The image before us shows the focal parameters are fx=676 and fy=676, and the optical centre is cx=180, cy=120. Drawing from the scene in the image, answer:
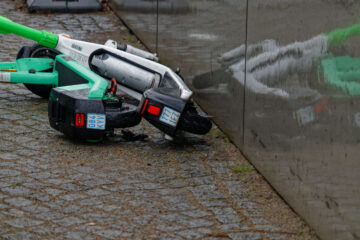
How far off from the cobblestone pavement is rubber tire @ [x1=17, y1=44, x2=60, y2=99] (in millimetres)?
331

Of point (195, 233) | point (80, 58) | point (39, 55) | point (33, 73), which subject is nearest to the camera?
point (195, 233)

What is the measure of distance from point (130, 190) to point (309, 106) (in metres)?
1.20

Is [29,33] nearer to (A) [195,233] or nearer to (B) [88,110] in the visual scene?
(B) [88,110]

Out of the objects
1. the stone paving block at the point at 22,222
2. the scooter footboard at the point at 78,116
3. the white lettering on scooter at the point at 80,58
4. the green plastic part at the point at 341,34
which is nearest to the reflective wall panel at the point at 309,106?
the green plastic part at the point at 341,34

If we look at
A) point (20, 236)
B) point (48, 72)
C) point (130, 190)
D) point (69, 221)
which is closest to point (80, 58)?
point (48, 72)

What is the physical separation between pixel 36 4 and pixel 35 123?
4355 mm

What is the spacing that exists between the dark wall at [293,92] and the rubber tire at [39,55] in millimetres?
1253

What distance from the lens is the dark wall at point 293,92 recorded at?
3.13 m

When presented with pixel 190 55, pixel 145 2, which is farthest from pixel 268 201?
pixel 145 2

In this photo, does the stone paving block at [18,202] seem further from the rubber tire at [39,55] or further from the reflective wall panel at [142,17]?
the reflective wall panel at [142,17]

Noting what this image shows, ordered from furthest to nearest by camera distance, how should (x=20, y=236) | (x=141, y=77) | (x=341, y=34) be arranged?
(x=141, y=77) < (x=20, y=236) < (x=341, y=34)

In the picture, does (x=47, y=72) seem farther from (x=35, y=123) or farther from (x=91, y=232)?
(x=91, y=232)

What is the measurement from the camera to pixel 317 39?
346 centimetres

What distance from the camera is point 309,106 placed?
11.7 ft
